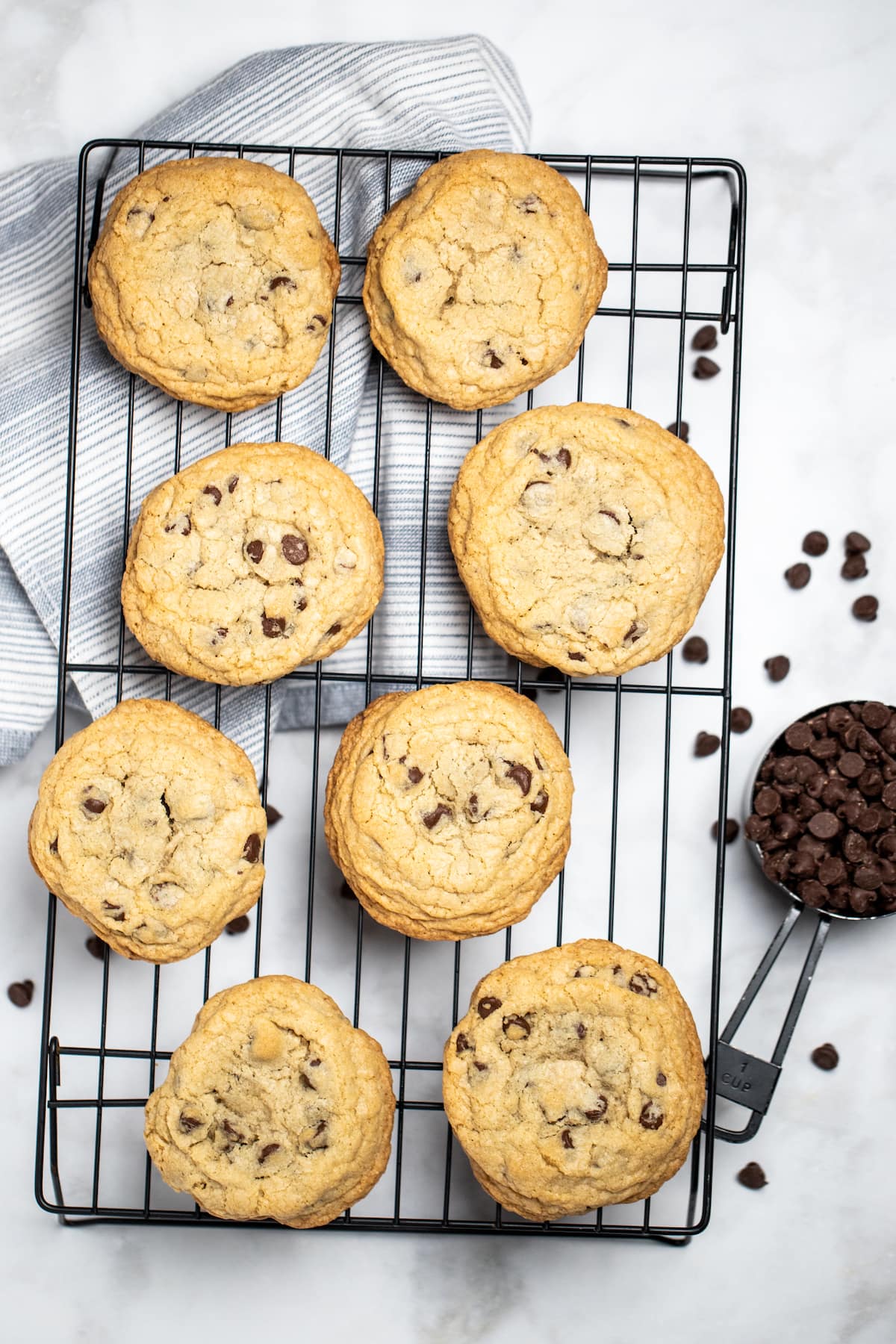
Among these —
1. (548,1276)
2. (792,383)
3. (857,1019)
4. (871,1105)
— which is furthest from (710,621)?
(548,1276)

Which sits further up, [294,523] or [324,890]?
[294,523]

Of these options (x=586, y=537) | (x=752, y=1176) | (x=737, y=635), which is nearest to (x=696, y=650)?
(x=737, y=635)

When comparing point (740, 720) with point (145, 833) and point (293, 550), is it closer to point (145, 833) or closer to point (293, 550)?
point (293, 550)

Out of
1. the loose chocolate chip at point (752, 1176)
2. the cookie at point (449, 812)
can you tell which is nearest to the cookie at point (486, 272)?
the cookie at point (449, 812)

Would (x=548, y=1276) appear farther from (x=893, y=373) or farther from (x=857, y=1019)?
(x=893, y=373)

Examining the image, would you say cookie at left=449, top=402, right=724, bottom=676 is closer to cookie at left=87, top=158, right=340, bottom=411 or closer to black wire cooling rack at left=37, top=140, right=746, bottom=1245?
black wire cooling rack at left=37, top=140, right=746, bottom=1245

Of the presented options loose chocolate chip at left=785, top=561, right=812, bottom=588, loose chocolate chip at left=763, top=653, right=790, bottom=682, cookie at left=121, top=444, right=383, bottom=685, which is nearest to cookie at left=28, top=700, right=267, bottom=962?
cookie at left=121, top=444, right=383, bottom=685
